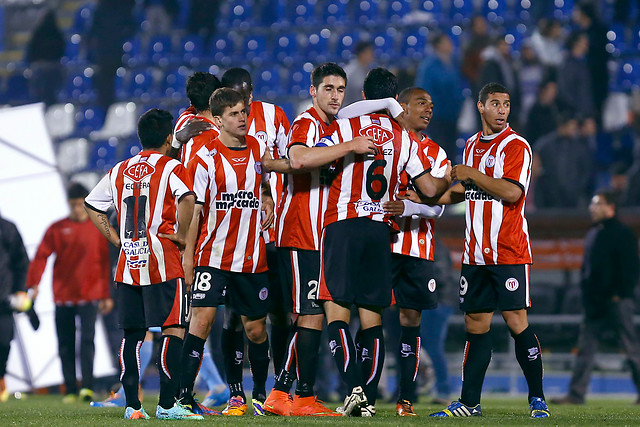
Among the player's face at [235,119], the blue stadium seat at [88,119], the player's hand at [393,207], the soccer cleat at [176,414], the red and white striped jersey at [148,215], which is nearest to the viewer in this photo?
the soccer cleat at [176,414]

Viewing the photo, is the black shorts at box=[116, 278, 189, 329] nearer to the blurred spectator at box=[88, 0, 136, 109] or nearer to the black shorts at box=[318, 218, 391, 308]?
the black shorts at box=[318, 218, 391, 308]

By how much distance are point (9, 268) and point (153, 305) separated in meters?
5.15

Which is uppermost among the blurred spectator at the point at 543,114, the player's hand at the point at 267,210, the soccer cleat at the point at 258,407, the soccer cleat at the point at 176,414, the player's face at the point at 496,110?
the blurred spectator at the point at 543,114

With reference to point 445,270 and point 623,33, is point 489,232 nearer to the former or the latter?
point 445,270

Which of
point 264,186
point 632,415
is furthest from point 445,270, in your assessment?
point 264,186

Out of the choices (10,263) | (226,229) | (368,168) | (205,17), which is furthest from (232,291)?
(205,17)

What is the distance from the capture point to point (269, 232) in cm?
731

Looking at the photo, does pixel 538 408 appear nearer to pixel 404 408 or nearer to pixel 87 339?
pixel 404 408

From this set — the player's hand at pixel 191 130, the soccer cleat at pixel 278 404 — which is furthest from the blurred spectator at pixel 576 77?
Answer: the soccer cleat at pixel 278 404

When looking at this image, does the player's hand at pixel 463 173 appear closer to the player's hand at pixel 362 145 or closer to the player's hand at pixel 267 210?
the player's hand at pixel 362 145

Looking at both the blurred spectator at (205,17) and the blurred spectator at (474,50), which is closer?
the blurred spectator at (474,50)

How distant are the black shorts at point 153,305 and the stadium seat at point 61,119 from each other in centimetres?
1238

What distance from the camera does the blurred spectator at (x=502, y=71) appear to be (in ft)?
48.4

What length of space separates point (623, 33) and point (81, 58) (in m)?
10.1
